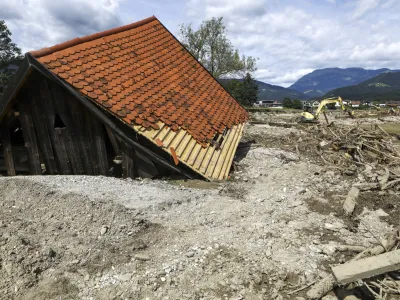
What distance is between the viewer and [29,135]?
23.6ft

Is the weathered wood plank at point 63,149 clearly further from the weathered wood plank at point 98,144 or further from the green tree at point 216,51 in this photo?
the green tree at point 216,51

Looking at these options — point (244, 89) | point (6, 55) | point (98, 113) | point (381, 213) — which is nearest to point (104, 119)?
point (98, 113)

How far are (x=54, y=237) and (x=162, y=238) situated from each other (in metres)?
1.59

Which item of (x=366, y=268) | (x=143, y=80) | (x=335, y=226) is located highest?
(x=143, y=80)

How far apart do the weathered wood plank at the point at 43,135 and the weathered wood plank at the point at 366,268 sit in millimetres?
6644

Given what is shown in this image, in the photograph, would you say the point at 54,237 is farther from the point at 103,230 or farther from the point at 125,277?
the point at 125,277

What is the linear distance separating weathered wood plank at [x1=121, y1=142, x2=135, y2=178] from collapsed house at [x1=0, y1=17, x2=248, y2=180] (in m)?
0.02

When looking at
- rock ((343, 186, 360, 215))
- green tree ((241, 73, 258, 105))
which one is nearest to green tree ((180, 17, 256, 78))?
green tree ((241, 73, 258, 105))

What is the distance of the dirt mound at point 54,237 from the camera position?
3.55 m

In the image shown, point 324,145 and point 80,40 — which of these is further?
point 324,145

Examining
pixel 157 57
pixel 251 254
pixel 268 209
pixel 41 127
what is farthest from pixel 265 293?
pixel 157 57

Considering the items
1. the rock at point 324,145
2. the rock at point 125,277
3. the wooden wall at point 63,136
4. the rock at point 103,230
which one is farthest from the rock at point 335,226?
the rock at point 324,145

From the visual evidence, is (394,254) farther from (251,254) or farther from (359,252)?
(251,254)

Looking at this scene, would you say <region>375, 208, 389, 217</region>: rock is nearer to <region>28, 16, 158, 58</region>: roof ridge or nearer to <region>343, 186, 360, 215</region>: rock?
<region>343, 186, 360, 215</region>: rock
